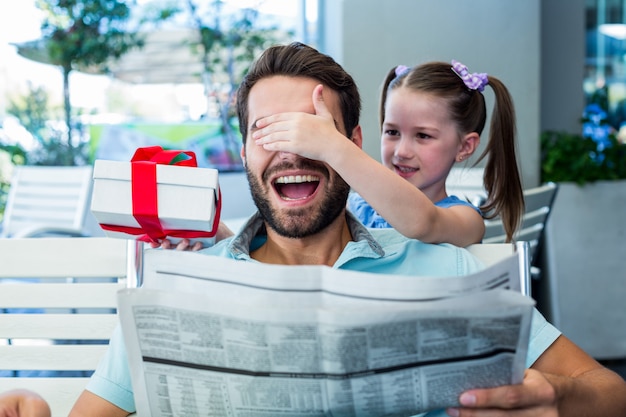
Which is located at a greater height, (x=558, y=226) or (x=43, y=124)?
(x=43, y=124)

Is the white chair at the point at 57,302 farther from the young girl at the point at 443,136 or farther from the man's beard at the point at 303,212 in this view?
the young girl at the point at 443,136

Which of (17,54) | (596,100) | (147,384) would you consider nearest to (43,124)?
(17,54)

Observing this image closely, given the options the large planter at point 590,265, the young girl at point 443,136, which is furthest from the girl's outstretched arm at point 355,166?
the large planter at point 590,265

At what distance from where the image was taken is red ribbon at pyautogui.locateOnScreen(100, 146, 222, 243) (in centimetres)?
136

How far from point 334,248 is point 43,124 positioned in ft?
14.6

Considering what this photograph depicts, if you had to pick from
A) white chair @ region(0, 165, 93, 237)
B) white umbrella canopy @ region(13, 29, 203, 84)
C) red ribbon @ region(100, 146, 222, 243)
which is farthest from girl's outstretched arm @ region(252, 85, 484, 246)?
white umbrella canopy @ region(13, 29, 203, 84)

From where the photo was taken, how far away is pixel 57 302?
1716 mm

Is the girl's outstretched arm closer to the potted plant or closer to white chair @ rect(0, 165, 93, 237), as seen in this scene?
the potted plant

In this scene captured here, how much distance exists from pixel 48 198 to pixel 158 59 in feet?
5.49

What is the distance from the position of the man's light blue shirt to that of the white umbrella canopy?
4196 mm

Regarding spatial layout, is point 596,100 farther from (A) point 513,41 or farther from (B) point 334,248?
(B) point 334,248

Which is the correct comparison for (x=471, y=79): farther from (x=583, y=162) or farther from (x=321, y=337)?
(x=583, y=162)

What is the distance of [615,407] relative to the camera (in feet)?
4.34

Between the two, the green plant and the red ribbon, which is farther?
the green plant
